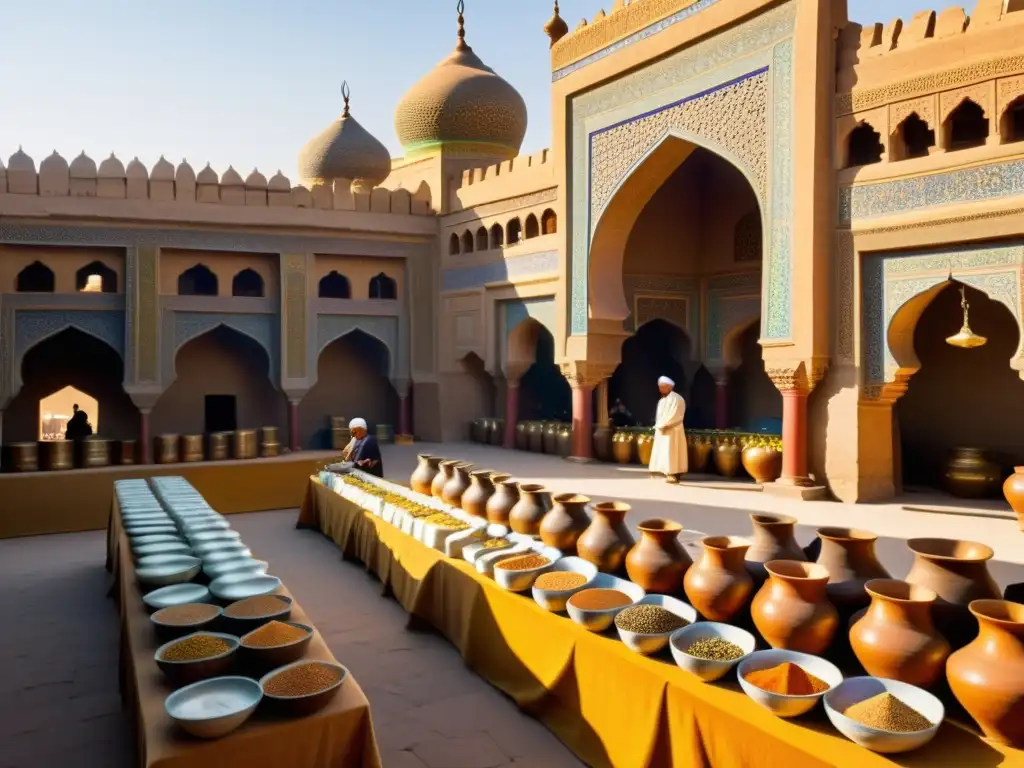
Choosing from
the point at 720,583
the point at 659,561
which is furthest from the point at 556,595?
the point at 720,583

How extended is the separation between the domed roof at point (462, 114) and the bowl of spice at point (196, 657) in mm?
15037

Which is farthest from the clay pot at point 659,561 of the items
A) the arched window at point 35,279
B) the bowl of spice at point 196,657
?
the arched window at point 35,279

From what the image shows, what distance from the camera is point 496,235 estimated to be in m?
14.8

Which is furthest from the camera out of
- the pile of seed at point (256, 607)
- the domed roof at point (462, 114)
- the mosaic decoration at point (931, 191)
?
the domed roof at point (462, 114)

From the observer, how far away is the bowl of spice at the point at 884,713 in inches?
89.2

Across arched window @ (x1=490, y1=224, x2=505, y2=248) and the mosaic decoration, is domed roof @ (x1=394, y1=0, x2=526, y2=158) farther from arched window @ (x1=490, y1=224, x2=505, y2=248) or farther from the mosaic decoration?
the mosaic decoration

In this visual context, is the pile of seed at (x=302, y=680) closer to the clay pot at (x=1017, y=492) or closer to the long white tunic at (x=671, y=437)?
the clay pot at (x=1017, y=492)

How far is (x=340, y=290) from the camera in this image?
17219 millimetres

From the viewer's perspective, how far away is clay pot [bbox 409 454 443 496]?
655 cm

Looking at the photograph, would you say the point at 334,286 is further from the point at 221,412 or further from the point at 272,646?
the point at 272,646

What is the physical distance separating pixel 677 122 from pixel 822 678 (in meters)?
9.44

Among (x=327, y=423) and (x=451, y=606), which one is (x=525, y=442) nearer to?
(x=327, y=423)

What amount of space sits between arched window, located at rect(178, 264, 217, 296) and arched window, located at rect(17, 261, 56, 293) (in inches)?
86.8

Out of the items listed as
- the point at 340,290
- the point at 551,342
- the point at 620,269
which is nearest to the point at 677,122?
the point at 620,269
